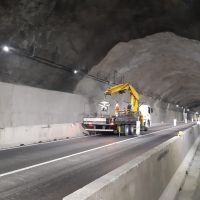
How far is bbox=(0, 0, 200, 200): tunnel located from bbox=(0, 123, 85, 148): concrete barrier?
49 mm

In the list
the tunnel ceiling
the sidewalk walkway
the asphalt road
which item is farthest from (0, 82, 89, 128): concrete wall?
the sidewalk walkway

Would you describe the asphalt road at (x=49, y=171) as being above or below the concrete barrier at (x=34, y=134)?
below

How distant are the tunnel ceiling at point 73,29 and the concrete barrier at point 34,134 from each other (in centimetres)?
363

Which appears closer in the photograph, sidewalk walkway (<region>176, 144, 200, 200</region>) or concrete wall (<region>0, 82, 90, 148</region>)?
sidewalk walkway (<region>176, 144, 200, 200</region>)

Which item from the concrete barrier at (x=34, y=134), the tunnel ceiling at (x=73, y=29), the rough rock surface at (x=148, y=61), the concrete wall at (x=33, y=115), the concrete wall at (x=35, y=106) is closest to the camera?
the concrete barrier at (x=34, y=134)

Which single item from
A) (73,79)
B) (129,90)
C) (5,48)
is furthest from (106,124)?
(5,48)

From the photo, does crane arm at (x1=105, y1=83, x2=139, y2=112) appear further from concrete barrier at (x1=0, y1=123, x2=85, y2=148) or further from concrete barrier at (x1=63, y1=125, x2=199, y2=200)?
concrete barrier at (x1=63, y1=125, x2=199, y2=200)

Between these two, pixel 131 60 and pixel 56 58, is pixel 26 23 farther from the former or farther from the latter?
pixel 131 60

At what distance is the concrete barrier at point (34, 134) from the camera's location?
15812 mm

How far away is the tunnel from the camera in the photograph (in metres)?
10.1

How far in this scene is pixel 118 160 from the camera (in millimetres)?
12133

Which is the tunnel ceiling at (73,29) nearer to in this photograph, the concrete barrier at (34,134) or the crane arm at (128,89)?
the crane arm at (128,89)

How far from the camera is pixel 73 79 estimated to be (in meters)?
26.5

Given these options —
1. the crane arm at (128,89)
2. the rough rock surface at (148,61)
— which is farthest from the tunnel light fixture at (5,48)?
the crane arm at (128,89)
